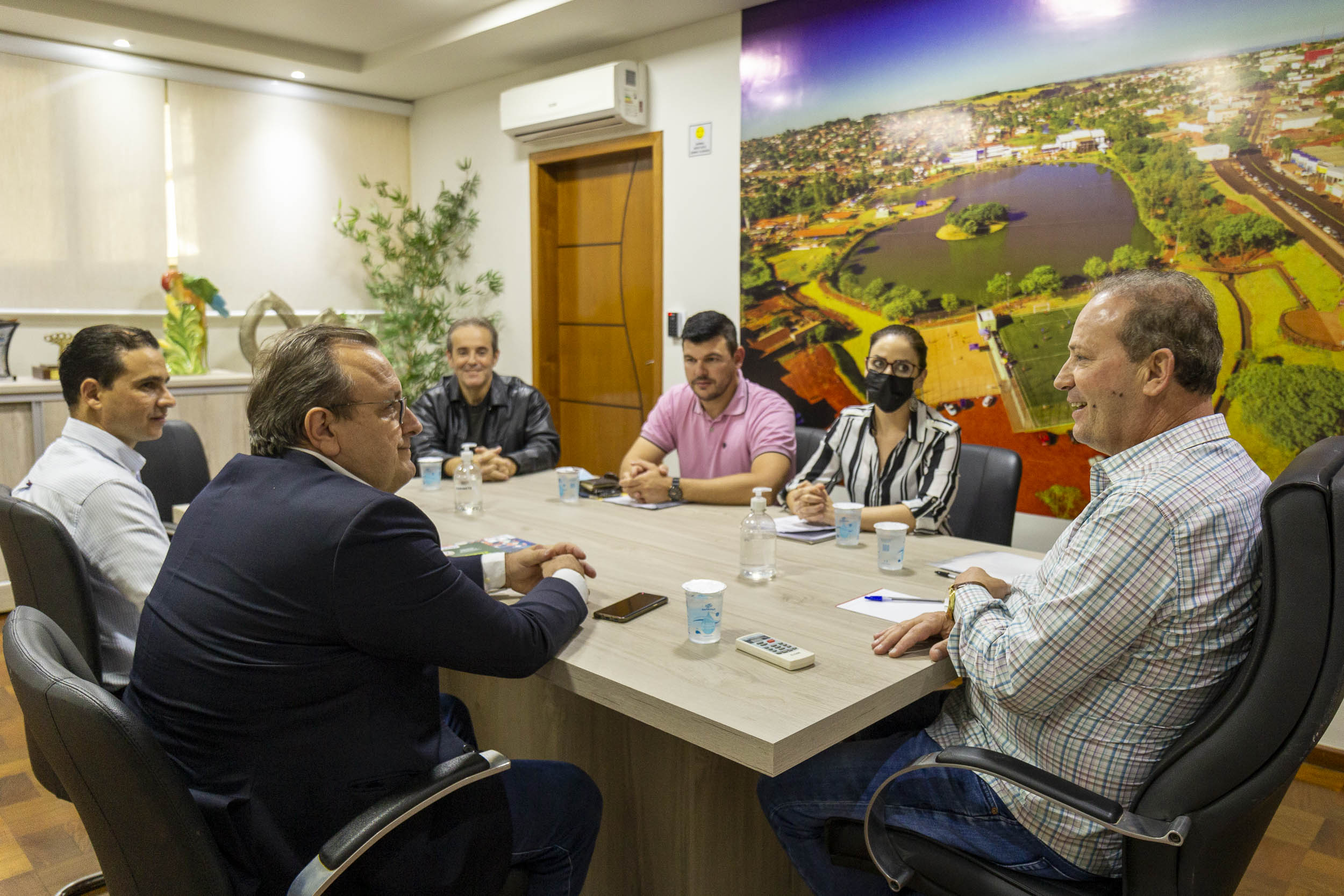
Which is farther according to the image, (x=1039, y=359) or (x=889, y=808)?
(x=1039, y=359)

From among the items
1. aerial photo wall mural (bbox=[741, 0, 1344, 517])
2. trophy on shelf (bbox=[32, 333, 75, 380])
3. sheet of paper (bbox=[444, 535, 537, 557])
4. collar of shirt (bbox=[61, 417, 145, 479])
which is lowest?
sheet of paper (bbox=[444, 535, 537, 557])

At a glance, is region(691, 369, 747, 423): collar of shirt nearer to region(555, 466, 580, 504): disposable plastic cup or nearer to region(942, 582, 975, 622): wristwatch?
region(555, 466, 580, 504): disposable plastic cup

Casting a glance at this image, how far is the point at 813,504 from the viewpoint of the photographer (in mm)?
2510

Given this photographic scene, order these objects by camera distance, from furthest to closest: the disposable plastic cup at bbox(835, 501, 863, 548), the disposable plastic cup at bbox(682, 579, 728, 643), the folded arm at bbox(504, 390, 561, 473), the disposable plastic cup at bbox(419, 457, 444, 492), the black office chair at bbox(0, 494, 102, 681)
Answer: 1. the folded arm at bbox(504, 390, 561, 473)
2. the disposable plastic cup at bbox(419, 457, 444, 492)
3. the disposable plastic cup at bbox(835, 501, 863, 548)
4. the black office chair at bbox(0, 494, 102, 681)
5. the disposable plastic cup at bbox(682, 579, 728, 643)

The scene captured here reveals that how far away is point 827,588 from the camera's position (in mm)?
1994

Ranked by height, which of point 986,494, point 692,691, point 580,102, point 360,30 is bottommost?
point 692,691

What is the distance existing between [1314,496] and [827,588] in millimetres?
985

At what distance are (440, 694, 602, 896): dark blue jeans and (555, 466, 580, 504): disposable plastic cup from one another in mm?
1300

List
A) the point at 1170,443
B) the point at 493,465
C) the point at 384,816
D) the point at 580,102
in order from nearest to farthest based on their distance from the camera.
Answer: the point at 384,816, the point at 1170,443, the point at 493,465, the point at 580,102

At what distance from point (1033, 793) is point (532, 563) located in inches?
40.9

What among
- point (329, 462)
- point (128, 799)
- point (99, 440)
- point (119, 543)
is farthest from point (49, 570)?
point (128, 799)

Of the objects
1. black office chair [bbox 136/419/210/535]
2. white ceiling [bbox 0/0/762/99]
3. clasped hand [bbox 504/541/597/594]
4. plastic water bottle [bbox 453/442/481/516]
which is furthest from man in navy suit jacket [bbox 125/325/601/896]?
white ceiling [bbox 0/0/762/99]

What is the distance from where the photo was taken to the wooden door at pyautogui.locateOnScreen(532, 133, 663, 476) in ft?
17.0

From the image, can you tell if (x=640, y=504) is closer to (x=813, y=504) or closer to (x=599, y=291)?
(x=813, y=504)
